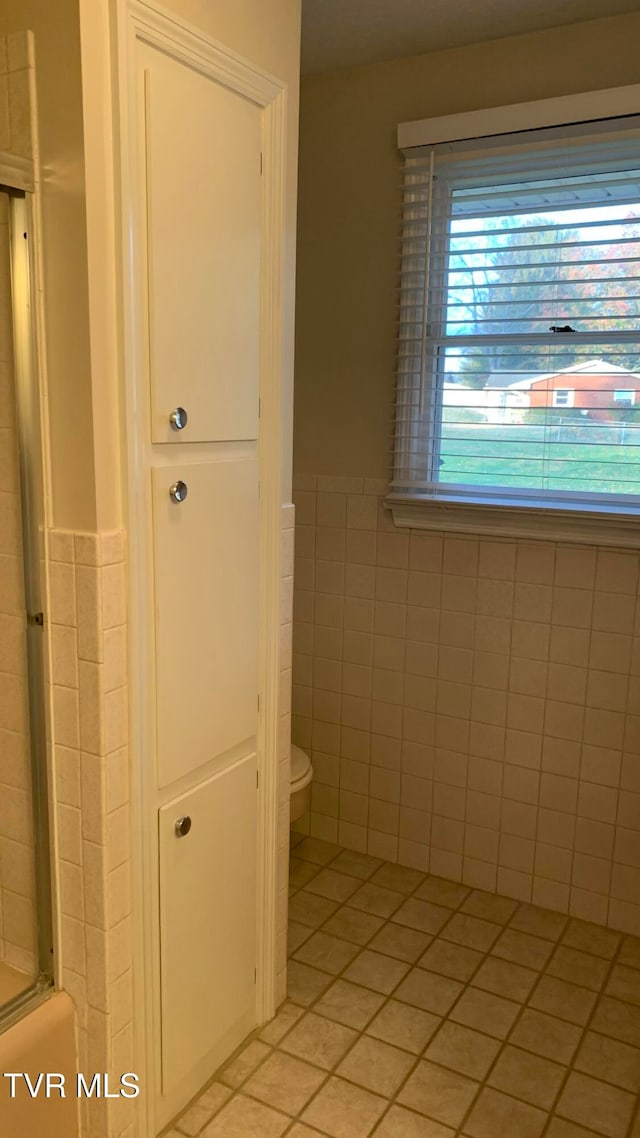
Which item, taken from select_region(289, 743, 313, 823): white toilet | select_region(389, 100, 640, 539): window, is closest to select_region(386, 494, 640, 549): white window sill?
select_region(389, 100, 640, 539): window

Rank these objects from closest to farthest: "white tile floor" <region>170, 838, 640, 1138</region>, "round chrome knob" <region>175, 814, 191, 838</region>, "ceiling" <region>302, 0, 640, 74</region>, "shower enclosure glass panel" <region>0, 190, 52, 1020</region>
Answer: "shower enclosure glass panel" <region>0, 190, 52, 1020</region> < "round chrome knob" <region>175, 814, 191, 838</region> < "white tile floor" <region>170, 838, 640, 1138</region> < "ceiling" <region>302, 0, 640, 74</region>

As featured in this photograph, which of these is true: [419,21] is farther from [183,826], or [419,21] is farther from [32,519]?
[183,826]

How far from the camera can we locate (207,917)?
73.9 inches

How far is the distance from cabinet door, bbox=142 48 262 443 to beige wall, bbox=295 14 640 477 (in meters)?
0.91

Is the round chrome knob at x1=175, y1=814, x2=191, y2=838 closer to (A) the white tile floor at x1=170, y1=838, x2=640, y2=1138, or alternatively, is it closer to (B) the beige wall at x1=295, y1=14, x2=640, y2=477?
(A) the white tile floor at x1=170, y1=838, x2=640, y2=1138

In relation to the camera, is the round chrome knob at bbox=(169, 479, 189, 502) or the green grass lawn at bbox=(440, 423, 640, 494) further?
the green grass lawn at bbox=(440, 423, 640, 494)

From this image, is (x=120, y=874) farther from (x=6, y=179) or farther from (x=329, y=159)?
(x=329, y=159)

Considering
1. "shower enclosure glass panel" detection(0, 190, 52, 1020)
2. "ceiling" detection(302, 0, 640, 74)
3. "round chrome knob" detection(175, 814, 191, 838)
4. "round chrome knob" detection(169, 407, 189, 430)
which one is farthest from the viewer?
"ceiling" detection(302, 0, 640, 74)

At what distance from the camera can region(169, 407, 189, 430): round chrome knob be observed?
1627 mm

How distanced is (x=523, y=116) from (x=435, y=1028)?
7.61ft

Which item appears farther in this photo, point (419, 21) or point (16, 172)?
point (419, 21)

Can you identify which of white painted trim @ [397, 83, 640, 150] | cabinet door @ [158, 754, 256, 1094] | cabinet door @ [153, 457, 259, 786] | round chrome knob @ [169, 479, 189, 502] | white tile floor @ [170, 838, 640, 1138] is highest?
white painted trim @ [397, 83, 640, 150]

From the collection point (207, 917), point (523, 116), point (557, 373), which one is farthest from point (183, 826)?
point (523, 116)

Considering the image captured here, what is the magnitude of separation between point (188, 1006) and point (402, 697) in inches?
47.6
